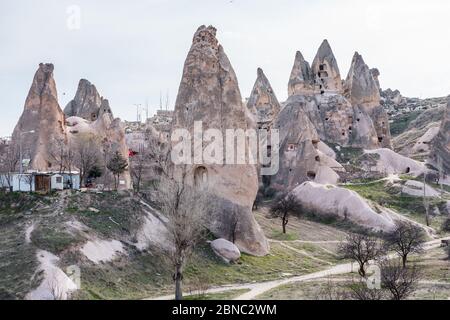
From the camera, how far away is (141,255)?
27.5m

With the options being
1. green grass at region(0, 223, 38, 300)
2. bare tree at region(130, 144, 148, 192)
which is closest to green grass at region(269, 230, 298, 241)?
bare tree at region(130, 144, 148, 192)

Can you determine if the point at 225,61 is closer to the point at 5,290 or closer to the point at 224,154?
the point at 224,154

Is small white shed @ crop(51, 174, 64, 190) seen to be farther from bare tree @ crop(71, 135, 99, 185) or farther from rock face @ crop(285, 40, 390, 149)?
rock face @ crop(285, 40, 390, 149)

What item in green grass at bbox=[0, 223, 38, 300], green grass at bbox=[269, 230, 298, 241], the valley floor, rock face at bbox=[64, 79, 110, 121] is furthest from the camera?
rock face at bbox=[64, 79, 110, 121]

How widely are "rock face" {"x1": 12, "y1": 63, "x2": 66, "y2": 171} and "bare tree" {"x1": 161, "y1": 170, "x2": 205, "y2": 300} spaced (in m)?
20.3

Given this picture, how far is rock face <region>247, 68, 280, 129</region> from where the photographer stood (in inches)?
2814

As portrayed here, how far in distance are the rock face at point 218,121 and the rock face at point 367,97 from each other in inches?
1593

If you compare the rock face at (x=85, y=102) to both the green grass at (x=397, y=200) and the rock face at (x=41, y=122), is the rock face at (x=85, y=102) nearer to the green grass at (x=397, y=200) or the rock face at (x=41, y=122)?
the rock face at (x=41, y=122)

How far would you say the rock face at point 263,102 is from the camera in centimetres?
7147

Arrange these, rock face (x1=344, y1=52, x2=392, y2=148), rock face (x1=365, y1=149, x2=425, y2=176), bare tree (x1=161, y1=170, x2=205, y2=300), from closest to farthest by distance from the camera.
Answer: bare tree (x1=161, y1=170, x2=205, y2=300)
rock face (x1=365, y1=149, x2=425, y2=176)
rock face (x1=344, y1=52, x2=392, y2=148)

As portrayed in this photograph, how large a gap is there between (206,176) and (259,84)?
139 ft

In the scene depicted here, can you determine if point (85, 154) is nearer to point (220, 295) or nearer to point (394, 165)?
point (220, 295)

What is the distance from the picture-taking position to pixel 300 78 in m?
72.2
